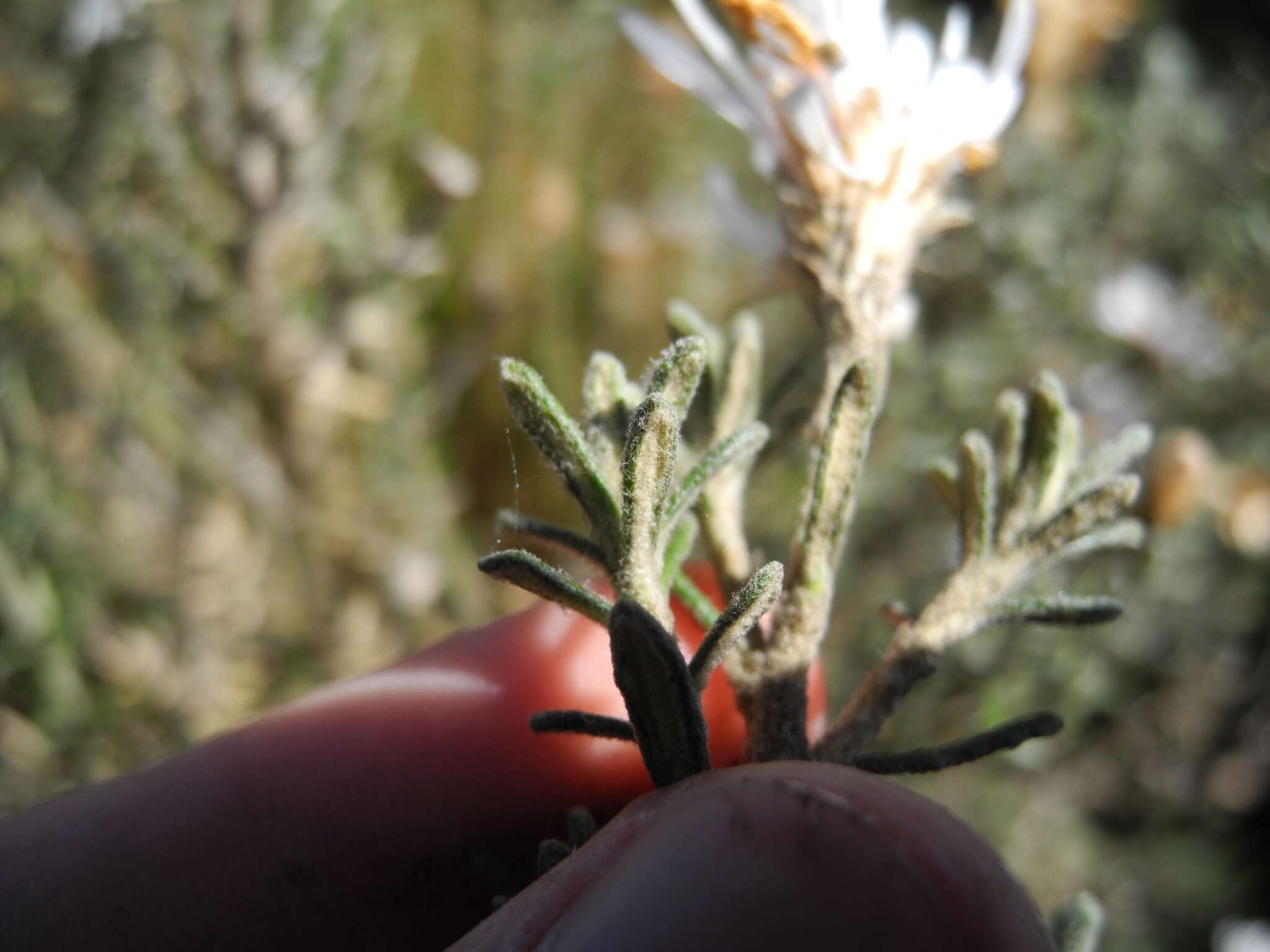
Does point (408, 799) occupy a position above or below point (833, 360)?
below

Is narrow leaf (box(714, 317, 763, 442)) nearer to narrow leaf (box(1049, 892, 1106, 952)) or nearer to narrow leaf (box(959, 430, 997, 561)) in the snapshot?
narrow leaf (box(959, 430, 997, 561))

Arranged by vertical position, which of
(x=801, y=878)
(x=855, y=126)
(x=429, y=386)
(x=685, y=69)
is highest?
(x=429, y=386)

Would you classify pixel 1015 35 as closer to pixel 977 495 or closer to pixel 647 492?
pixel 977 495

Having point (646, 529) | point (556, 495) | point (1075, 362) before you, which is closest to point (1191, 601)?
point (1075, 362)

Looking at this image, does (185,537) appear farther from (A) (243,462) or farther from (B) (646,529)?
(B) (646,529)

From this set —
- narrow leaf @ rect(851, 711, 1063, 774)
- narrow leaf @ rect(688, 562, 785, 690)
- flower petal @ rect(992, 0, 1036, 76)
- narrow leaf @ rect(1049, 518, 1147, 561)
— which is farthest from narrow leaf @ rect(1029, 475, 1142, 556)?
flower petal @ rect(992, 0, 1036, 76)

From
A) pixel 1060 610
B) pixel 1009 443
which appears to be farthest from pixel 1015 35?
pixel 1060 610
